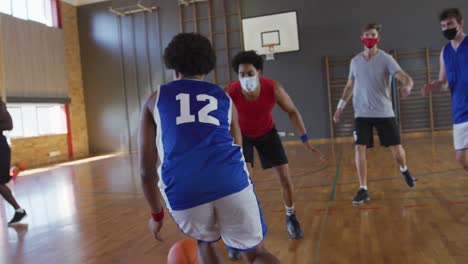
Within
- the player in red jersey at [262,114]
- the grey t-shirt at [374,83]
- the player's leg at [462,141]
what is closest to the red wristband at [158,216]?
the player in red jersey at [262,114]

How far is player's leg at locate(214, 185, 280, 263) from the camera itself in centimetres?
159

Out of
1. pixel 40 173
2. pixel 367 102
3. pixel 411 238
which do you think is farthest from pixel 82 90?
pixel 411 238

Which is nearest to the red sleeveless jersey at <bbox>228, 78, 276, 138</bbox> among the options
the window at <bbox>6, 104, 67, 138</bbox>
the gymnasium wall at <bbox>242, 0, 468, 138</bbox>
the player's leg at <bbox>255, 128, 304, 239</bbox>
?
the player's leg at <bbox>255, 128, 304, 239</bbox>

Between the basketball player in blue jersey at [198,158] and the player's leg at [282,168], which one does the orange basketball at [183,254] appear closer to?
the basketball player in blue jersey at [198,158]

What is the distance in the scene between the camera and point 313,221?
363 centimetres

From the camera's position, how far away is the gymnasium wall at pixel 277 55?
10586 mm

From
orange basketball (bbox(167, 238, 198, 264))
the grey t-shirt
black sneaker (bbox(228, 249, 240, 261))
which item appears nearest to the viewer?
orange basketball (bbox(167, 238, 198, 264))

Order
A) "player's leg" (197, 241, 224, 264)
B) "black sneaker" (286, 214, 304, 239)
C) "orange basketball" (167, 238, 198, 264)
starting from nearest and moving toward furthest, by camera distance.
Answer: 1. "player's leg" (197, 241, 224, 264)
2. "orange basketball" (167, 238, 198, 264)
3. "black sneaker" (286, 214, 304, 239)

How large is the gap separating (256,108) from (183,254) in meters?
1.49

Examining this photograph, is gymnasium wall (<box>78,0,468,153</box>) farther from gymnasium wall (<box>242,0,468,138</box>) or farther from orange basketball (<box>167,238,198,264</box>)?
orange basketball (<box>167,238,198,264</box>)

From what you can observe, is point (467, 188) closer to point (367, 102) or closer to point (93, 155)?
point (367, 102)

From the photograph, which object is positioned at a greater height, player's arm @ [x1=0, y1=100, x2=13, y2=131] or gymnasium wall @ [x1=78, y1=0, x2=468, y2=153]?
gymnasium wall @ [x1=78, y1=0, x2=468, y2=153]

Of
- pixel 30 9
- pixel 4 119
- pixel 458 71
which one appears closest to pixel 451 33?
pixel 458 71

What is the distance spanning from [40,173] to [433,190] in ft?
26.7
